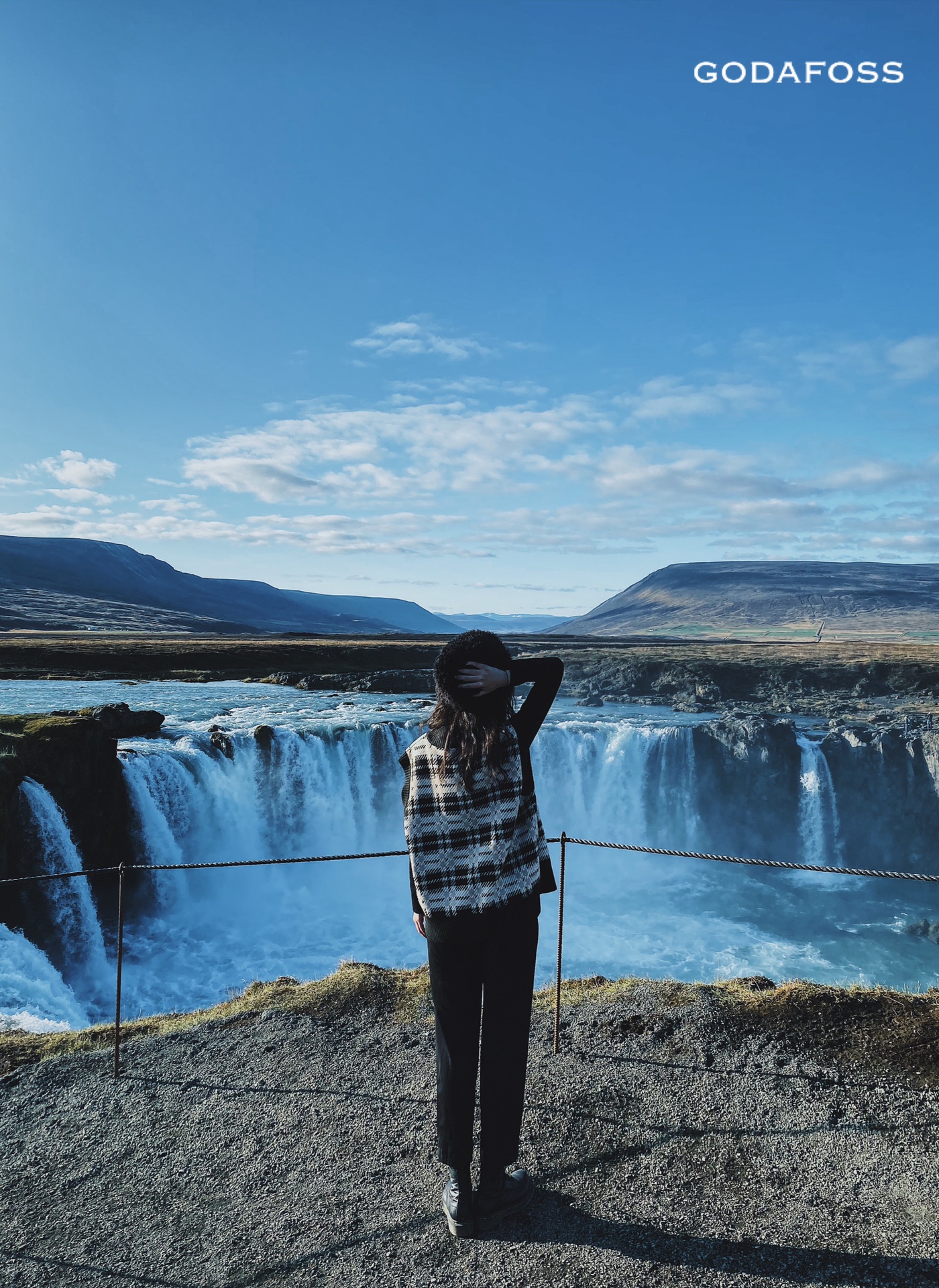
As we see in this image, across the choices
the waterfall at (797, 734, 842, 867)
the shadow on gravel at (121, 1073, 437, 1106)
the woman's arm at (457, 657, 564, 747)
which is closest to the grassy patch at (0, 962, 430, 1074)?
the shadow on gravel at (121, 1073, 437, 1106)

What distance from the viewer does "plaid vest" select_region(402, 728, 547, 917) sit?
327 centimetres

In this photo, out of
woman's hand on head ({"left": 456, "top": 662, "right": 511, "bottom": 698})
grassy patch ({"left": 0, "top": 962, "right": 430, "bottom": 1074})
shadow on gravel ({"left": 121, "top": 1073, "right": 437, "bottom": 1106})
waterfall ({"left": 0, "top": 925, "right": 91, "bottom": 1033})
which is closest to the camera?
woman's hand on head ({"left": 456, "top": 662, "right": 511, "bottom": 698})

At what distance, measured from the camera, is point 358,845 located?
2652 cm

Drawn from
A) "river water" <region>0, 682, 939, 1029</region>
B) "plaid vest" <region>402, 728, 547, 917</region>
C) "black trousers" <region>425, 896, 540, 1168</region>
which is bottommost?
"river water" <region>0, 682, 939, 1029</region>

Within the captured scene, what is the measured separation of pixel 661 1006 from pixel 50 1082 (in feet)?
15.5

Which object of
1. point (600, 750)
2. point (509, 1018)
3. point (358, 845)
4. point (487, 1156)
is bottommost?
point (358, 845)

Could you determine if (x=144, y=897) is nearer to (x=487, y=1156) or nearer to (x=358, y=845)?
(x=358, y=845)

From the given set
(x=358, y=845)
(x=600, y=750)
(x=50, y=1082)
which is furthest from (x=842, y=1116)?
(x=600, y=750)

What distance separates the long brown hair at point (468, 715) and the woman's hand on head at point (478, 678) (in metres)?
0.02

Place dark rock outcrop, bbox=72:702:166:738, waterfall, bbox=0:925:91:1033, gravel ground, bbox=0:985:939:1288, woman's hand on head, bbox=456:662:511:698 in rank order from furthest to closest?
1. dark rock outcrop, bbox=72:702:166:738
2. waterfall, bbox=0:925:91:1033
3. gravel ground, bbox=0:985:939:1288
4. woman's hand on head, bbox=456:662:511:698

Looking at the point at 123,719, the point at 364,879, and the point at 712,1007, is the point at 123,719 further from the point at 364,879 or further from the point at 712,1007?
the point at 712,1007

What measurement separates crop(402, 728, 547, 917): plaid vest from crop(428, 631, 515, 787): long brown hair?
55mm

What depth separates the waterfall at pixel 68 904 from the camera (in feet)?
56.3

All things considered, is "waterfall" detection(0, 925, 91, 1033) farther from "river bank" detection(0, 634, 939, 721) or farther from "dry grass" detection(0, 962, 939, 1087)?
"river bank" detection(0, 634, 939, 721)
